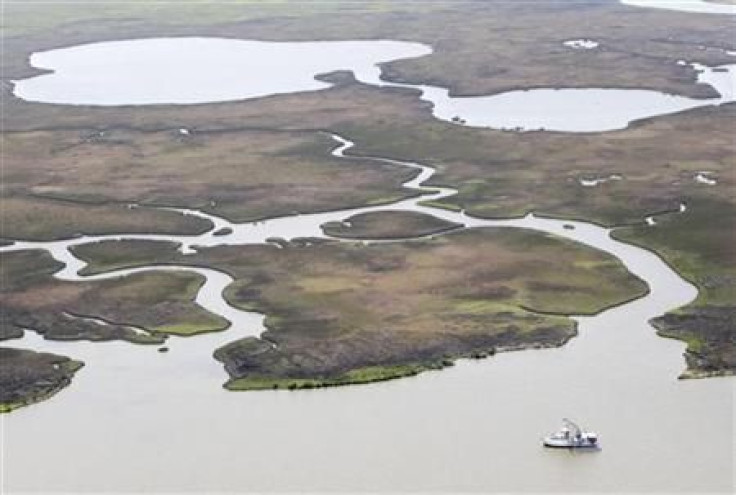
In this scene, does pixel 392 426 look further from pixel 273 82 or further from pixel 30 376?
pixel 273 82

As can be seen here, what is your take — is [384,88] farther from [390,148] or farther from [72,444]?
[72,444]

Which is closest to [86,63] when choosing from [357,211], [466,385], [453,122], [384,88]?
[384,88]

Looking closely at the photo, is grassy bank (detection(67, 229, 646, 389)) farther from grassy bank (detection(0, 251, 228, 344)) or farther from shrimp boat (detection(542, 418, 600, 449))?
shrimp boat (detection(542, 418, 600, 449))

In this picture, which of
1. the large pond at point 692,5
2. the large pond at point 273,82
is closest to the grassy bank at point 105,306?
the large pond at point 273,82

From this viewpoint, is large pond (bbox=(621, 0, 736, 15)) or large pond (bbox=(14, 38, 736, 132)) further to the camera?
large pond (bbox=(621, 0, 736, 15))

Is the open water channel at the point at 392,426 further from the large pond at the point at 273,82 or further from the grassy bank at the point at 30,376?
the large pond at the point at 273,82

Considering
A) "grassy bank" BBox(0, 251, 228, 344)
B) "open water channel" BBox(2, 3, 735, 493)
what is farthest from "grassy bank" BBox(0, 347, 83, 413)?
"grassy bank" BBox(0, 251, 228, 344)
